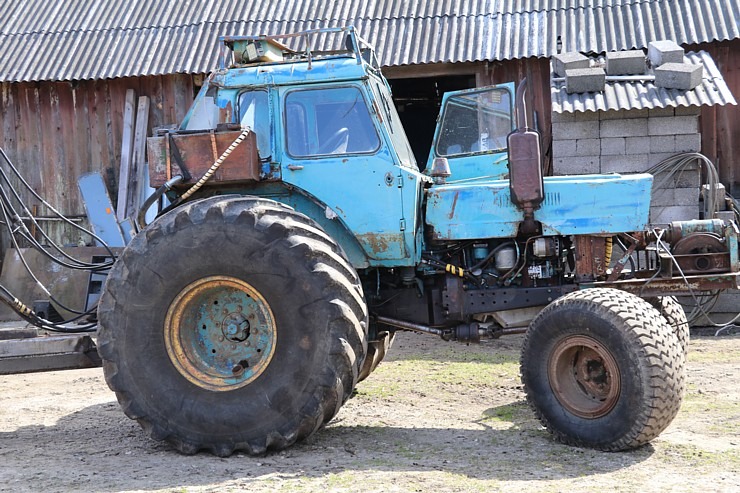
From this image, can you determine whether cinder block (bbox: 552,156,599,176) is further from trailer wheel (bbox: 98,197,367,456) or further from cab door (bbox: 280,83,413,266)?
trailer wheel (bbox: 98,197,367,456)

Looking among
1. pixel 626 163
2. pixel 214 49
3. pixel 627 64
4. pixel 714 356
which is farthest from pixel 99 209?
pixel 714 356

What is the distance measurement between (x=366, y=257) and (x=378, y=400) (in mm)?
1706

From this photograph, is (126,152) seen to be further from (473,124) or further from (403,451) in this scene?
(403,451)

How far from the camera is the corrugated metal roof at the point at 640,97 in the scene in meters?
10.8

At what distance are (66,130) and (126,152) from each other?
1204mm

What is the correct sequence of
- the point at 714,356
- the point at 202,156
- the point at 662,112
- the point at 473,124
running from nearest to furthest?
1. the point at 202,156
2. the point at 714,356
3. the point at 473,124
4. the point at 662,112

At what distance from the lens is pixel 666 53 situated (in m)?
11.4

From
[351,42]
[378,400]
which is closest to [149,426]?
[378,400]

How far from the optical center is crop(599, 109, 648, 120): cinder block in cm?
1107

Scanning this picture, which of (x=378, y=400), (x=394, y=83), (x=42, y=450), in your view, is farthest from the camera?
(x=394, y=83)

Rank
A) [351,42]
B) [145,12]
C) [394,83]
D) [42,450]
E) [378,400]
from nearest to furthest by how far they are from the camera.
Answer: [42,450] < [351,42] < [378,400] < [145,12] < [394,83]

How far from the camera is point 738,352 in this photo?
9.65 meters

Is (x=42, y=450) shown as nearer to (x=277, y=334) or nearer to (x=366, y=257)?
(x=277, y=334)

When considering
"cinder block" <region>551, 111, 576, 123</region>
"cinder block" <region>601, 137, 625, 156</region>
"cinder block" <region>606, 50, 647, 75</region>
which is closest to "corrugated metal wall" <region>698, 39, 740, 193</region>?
"cinder block" <region>606, 50, 647, 75</region>
